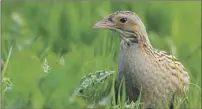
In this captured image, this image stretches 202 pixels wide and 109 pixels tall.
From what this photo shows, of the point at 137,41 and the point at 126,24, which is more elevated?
the point at 126,24

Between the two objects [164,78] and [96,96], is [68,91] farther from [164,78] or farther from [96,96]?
[164,78]

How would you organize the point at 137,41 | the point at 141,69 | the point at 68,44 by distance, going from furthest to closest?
the point at 68,44 < the point at 137,41 < the point at 141,69

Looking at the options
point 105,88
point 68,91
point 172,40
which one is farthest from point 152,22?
point 68,91

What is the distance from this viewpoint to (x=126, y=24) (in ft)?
24.4

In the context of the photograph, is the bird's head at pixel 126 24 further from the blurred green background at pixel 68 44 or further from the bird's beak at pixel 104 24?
the blurred green background at pixel 68 44

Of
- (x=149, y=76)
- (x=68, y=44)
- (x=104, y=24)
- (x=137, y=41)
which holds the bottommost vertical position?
(x=149, y=76)

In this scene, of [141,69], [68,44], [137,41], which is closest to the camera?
[141,69]

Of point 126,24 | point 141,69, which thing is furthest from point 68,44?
point 141,69

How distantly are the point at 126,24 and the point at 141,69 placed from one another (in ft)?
1.39

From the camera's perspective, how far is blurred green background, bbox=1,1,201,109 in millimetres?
6070

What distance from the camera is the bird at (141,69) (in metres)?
7.24

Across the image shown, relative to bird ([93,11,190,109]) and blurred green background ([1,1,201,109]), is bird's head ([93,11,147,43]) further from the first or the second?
blurred green background ([1,1,201,109])

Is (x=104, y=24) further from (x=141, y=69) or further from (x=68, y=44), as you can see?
(x=68, y=44)

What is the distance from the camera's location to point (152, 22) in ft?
39.1
